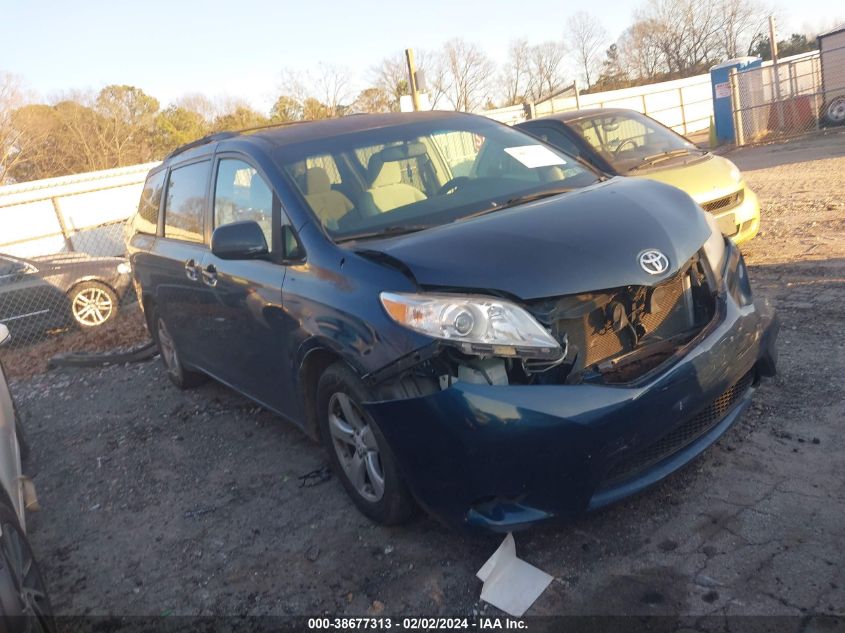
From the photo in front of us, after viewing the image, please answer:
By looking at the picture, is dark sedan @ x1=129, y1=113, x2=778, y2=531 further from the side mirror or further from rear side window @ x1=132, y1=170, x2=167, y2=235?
rear side window @ x1=132, y1=170, x2=167, y2=235

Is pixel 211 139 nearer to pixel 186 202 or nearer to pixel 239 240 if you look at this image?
pixel 186 202

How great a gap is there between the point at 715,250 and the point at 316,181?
1.93 metres

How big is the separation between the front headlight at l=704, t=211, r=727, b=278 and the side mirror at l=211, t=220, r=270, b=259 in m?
2.05

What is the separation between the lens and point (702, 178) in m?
6.79

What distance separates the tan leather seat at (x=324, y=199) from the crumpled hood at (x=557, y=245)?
1.13 ft

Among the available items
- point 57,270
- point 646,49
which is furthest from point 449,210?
point 646,49

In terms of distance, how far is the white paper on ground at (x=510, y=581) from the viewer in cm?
278

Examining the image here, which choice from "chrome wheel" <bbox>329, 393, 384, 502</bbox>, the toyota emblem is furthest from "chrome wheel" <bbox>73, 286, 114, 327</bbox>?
the toyota emblem

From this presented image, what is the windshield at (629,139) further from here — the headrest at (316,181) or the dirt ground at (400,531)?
the headrest at (316,181)

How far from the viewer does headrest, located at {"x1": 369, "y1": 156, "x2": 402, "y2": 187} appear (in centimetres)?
386

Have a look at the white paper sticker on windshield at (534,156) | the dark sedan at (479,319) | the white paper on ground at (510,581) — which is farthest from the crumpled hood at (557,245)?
the white paper on ground at (510,581)

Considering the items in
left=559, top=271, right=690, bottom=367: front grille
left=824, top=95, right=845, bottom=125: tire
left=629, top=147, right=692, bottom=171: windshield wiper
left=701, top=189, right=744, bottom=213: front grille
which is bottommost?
left=824, top=95, right=845, bottom=125: tire

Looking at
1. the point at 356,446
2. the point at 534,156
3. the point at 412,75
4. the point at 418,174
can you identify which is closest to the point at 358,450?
the point at 356,446

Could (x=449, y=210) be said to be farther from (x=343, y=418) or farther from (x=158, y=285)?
(x=158, y=285)
